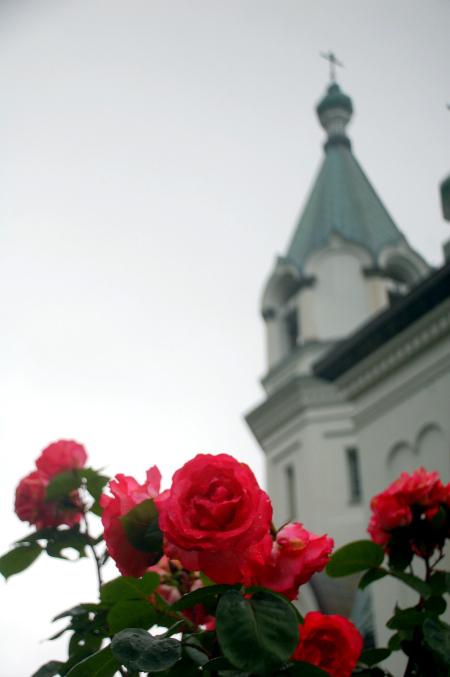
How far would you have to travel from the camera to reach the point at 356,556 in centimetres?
209

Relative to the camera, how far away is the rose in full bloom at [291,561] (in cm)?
150

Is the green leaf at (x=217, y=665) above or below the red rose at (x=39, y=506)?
below

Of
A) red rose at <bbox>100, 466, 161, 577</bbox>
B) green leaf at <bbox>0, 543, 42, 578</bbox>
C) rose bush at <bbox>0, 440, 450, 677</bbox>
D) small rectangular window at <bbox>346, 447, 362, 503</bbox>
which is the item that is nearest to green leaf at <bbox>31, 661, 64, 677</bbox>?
rose bush at <bbox>0, 440, 450, 677</bbox>

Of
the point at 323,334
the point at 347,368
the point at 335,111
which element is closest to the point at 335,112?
the point at 335,111

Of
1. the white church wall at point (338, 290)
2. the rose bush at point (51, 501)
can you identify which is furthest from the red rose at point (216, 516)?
the white church wall at point (338, 290)

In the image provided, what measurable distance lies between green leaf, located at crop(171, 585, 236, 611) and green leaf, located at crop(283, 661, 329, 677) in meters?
0.17

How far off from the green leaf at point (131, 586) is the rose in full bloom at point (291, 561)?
263 mm

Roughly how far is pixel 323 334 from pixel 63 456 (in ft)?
50.0

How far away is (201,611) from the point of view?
1.60 meters

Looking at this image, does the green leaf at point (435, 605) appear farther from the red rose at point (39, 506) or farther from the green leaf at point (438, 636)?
the red rose at point (39, 506)

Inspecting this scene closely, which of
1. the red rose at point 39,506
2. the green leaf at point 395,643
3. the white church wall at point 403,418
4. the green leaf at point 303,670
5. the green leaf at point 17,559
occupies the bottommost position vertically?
the green leaf at point 303,670

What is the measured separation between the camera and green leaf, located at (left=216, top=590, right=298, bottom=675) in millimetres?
1238

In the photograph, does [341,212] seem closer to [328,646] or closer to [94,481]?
[94,481]

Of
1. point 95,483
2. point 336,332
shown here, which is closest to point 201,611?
point 95,483
